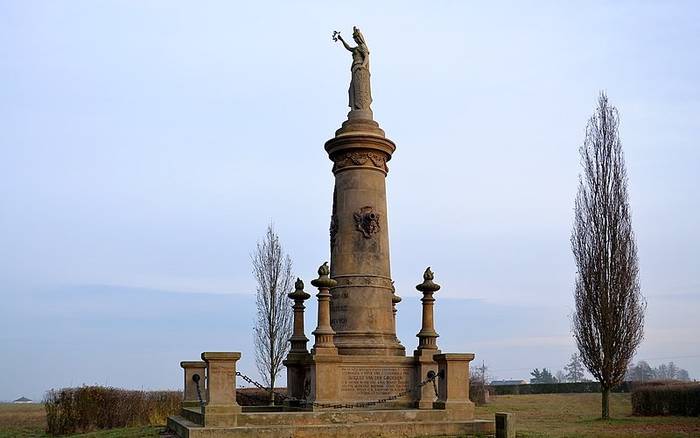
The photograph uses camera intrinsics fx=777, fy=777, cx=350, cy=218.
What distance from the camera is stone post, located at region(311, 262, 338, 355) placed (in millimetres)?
17234

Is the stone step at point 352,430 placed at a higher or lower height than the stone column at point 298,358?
lower

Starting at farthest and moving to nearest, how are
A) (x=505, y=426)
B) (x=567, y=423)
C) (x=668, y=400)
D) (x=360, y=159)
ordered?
(x=668, y=400) → (x=567, y=423) → (x=360, y=159) → (x=505, y=426)

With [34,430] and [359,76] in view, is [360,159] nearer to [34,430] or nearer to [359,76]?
[359,76]

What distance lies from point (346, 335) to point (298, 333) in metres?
2.18

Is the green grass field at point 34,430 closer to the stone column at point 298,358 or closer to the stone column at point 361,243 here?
the stone column at point 298,358

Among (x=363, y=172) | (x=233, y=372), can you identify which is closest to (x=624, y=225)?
(x=363, y=172)

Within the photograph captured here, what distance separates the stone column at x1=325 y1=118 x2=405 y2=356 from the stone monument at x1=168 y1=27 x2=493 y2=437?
0.08ft

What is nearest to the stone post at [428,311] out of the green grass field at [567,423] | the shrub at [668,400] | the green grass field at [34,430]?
the green grass field at [567,423]

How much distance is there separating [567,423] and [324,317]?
9370mm

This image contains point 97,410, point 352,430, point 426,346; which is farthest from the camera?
point 97,410

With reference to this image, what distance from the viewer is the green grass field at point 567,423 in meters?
17.5

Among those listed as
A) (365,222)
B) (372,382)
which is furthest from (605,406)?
(365,222)

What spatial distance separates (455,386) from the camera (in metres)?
16.9

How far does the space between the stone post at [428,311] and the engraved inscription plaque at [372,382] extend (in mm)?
888
